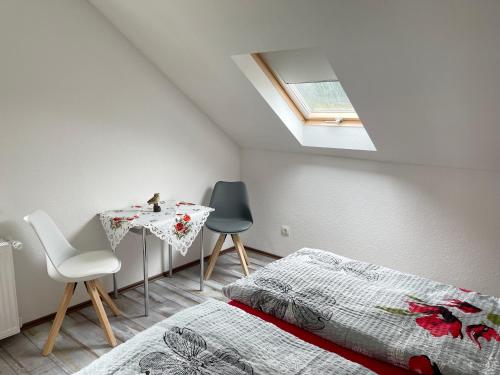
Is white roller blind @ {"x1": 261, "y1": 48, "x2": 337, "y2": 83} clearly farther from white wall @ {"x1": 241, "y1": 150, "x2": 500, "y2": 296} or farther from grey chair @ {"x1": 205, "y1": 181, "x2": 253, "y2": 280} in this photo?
grey chair @ {"x1": 205, "y1": 181, "x2": 253, "y2": 280}

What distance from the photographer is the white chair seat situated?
234cm

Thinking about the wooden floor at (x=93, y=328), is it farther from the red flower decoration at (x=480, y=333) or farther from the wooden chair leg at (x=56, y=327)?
the red flower decoration at (x=480, y=333)

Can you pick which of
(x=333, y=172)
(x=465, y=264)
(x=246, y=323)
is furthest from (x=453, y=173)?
(x=246, y=323)

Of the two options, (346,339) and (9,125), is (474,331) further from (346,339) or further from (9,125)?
(9,125)

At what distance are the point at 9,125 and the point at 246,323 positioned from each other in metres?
1.93

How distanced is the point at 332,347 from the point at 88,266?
161 centimetres

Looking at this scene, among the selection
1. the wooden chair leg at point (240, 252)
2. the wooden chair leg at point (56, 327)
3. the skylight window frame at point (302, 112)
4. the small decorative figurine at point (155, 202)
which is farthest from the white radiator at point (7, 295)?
the skylight window frame at point (302, 112)

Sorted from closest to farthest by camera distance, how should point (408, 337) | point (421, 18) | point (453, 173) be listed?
point (408, 337) < point (421, 18) < point (453, 173)

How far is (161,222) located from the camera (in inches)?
108

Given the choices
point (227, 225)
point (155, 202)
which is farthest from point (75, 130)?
point (227, 225)

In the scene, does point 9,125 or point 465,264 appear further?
point 465,264

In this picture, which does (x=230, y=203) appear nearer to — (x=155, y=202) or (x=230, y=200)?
(x=230, y=200)

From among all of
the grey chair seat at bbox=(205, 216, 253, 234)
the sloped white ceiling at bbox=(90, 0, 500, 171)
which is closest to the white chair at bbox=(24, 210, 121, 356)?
the grey chair seat at bbox=(205, 216, 253, 234)

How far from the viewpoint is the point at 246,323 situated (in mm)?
1607
